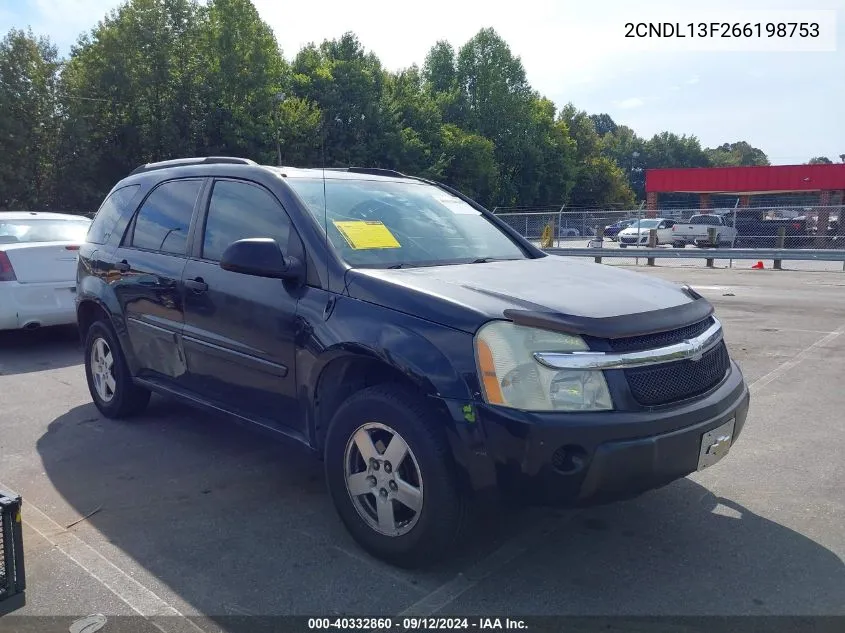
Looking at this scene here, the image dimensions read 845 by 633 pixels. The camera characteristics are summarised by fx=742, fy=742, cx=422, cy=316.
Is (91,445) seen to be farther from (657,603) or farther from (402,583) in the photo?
(657,603)

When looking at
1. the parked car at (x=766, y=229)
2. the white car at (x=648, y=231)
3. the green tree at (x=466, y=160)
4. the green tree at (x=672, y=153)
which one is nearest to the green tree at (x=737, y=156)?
the green tree at (x=672, y=153)

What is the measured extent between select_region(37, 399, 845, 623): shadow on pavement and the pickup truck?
A: 74.4 feet

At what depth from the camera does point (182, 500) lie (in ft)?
13.2

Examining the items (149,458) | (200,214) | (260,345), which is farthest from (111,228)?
(260,345)

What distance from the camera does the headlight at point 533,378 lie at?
2855 millimetres

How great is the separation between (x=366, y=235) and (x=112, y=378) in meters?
2.67

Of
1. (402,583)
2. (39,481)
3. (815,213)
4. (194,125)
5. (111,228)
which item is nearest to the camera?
(402,583)

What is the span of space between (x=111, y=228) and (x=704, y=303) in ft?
13.6

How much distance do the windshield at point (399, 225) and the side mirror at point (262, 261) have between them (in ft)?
0.81

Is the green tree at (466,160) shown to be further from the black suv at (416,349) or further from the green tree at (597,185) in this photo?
the black suv at (416,349)

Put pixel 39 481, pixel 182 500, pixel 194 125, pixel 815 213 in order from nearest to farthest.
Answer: pixel 182 500, pixel 39 481, pixel 815 213, pixel 194 125

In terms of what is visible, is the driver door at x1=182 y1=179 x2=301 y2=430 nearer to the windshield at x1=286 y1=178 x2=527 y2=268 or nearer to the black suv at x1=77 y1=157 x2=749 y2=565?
the black suv at x1=77 y1=157 x2=749 y2=565

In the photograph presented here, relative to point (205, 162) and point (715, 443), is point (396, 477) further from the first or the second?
point (205, 162)

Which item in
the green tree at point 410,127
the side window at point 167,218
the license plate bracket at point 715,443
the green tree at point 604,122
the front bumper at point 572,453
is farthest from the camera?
the green tree at point 604,122
